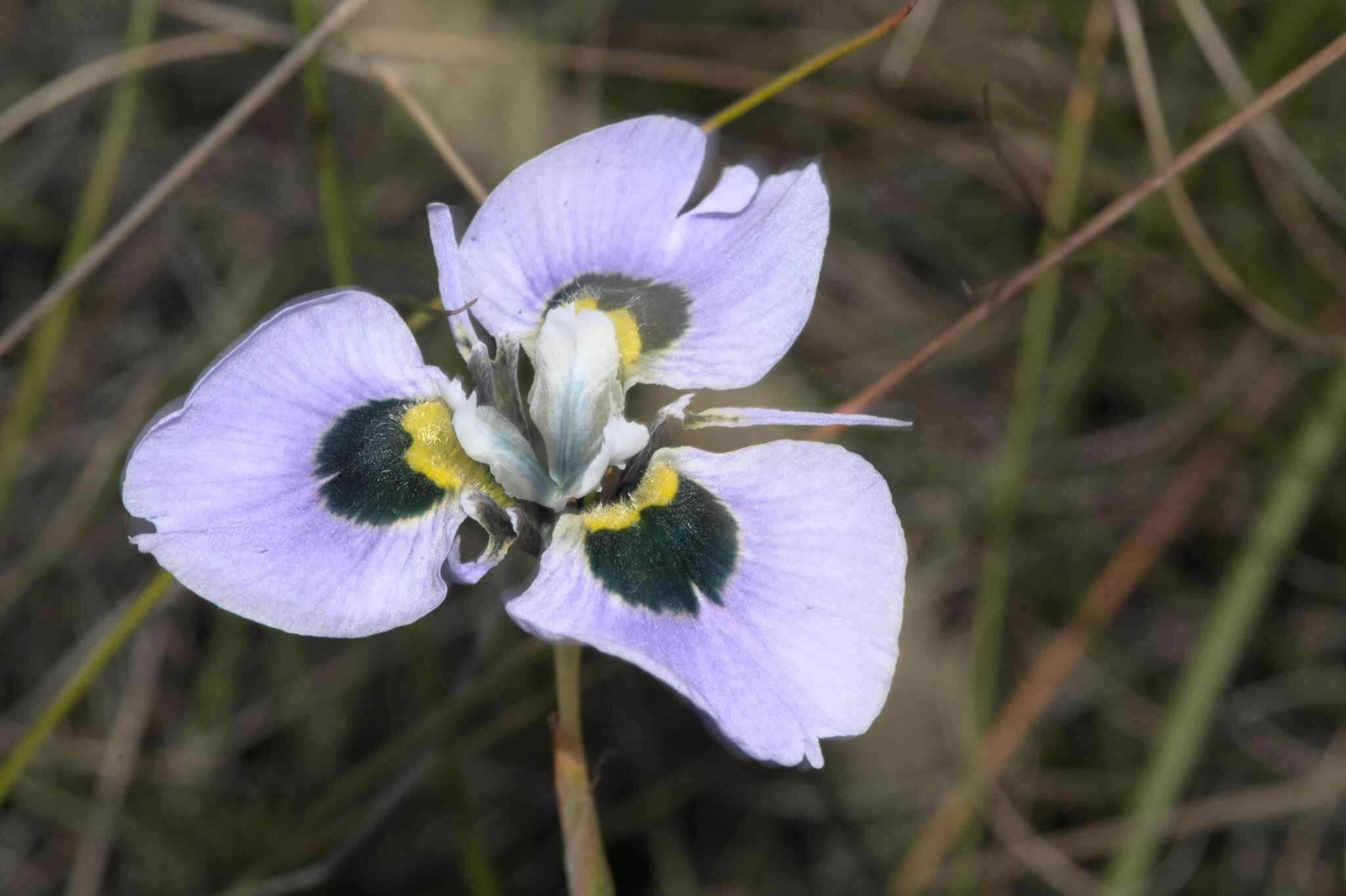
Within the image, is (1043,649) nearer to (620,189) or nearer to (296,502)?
(620,189)

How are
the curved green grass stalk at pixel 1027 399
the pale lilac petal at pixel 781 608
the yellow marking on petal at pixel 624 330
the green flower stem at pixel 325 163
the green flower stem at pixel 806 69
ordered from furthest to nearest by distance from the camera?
the curved green grass stalk at pixel 1027 399 < the green flower stem at pixel 325 163 < the green flower stem at pixel 806 69 < the yellow marking on petal at pixel 624 330 < the pale lilac petal at pixel 781 608

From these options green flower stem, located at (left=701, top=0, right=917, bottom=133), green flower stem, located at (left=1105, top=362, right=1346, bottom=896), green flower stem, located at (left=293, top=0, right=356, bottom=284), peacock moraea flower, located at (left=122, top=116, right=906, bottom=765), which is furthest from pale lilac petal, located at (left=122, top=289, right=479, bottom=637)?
green flower stem, located at (left=1105, top=362, right=1346, bottom=896)

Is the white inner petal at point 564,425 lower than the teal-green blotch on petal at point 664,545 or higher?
higher

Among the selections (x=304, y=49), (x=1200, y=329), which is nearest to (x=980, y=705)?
(x=1200, y=329)

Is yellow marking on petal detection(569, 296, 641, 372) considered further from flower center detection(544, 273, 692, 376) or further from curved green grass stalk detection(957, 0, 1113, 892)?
curved green grass stalk detection(957, 0, 1113, 892)

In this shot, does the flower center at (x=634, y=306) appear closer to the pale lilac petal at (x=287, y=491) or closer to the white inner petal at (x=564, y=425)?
the white inner petal at (x=564, y=425)

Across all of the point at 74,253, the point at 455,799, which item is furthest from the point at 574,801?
the point at 74,253

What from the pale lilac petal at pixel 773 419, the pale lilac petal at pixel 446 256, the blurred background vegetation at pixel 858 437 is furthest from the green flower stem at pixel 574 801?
the blurred background vegetation at pixel 858 437
